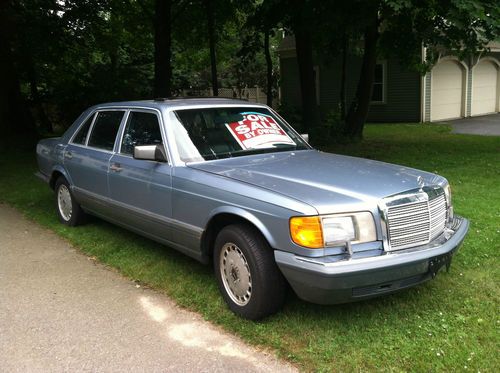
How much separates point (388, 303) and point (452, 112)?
809 inches

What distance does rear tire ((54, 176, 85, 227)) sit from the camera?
661 cm

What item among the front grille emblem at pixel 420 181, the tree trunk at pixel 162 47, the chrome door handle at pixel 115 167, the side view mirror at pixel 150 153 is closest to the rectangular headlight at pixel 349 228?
the front grille emblem at pixel 420 181

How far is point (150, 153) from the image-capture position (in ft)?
15.1

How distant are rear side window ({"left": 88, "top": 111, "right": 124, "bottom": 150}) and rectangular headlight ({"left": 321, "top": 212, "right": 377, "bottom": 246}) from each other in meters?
3.07

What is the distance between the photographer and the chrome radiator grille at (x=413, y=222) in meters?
3.62

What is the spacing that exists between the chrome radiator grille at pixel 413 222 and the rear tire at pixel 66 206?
4.28m

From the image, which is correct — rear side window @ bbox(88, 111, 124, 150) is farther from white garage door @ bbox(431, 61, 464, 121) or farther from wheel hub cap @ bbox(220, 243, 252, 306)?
white garage door @ bbox(431, 61, 464, 121)

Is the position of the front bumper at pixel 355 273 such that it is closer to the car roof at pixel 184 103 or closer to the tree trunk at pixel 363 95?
the car roof at pixel 184 103

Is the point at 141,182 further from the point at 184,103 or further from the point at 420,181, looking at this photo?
the point at 420,181

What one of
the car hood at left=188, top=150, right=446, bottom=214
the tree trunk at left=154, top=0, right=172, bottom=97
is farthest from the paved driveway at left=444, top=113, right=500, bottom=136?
the car hood at left=188, top=150, right=446, bottom=214

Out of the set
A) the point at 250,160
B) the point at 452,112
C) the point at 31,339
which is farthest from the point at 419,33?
the point at 452,112

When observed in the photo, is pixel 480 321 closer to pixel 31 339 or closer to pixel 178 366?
pixel 178 366

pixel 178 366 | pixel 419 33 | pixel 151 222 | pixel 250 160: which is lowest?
pixel 178 366

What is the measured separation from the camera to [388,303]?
4.12 meters
